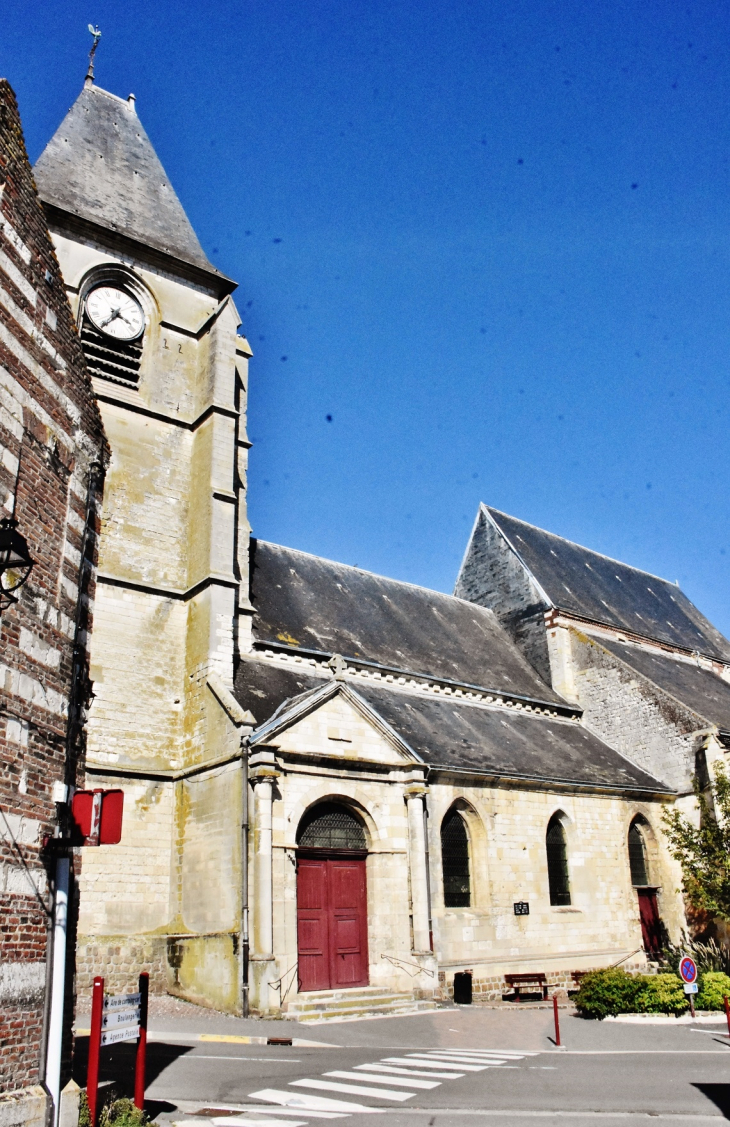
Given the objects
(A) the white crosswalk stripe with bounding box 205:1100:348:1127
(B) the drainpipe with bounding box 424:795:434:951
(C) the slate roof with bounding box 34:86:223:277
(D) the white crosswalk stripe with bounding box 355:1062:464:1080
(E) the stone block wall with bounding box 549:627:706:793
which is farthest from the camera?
(E) the stone block wall with bounding box 549:627:706:793

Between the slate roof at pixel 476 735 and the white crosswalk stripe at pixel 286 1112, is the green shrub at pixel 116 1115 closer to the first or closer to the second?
the white crosswalk stripe at pixel 286 1112

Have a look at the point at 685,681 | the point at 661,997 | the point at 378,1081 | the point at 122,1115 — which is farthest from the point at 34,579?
the point at 685,681

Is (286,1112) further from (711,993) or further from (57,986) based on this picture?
(711,993)

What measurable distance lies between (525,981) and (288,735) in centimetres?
664

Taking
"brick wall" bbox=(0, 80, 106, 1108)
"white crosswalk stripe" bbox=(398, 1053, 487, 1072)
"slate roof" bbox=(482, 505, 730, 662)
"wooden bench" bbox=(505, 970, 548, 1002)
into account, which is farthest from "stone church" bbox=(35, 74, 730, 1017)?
"brick wall" bbox=(0, 80, 106, 1108)

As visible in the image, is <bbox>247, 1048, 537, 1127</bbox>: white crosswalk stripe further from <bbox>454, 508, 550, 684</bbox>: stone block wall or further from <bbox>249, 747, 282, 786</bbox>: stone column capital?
<bbox>454, 508, 550, 684</bbox>: stone block wall

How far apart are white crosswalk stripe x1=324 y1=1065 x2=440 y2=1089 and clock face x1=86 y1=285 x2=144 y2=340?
13.9 m

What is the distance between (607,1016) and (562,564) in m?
16.4

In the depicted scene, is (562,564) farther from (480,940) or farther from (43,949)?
(43,949)

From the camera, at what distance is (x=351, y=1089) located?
8195 millimetres

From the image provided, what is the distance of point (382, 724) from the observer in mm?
15430

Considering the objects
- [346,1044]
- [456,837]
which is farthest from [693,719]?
[346,1044]

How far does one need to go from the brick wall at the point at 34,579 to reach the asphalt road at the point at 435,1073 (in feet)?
6.66

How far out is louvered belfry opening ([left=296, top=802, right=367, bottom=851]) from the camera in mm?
14305
